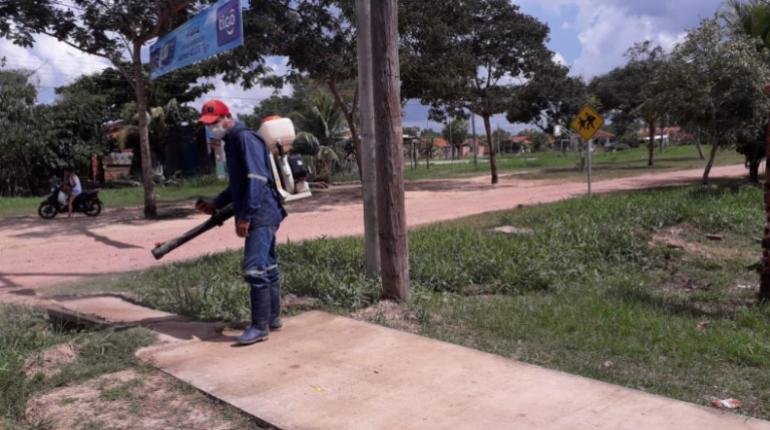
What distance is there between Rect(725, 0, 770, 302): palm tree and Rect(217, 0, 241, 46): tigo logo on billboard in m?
7.64

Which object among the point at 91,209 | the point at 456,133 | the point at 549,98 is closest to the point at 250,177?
the point at 91,209

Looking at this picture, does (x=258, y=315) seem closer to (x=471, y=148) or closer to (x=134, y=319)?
(x=134, y=319)

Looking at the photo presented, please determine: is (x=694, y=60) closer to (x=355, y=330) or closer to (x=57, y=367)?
(x=355, y=330)

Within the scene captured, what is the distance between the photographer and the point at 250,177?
5.20 m

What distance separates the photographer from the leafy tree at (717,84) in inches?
658

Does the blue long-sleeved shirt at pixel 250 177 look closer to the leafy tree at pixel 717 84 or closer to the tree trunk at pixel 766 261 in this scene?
the tree trunk at pixel 766 261

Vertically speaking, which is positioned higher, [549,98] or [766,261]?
[549,98]

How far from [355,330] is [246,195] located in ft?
4.24

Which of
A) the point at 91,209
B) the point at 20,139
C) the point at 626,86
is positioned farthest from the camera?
the point at 626,86

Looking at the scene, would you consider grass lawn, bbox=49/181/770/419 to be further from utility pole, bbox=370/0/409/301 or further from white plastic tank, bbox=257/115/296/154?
white plastic tank, bbox=257/115/296/154

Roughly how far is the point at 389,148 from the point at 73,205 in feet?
46.9

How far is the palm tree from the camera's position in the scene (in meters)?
6.24

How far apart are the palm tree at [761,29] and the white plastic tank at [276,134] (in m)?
3.75

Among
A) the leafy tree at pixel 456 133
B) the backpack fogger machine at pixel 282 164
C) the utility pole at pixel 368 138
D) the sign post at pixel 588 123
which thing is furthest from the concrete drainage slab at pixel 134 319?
the leafy tree at pixel 456 133
